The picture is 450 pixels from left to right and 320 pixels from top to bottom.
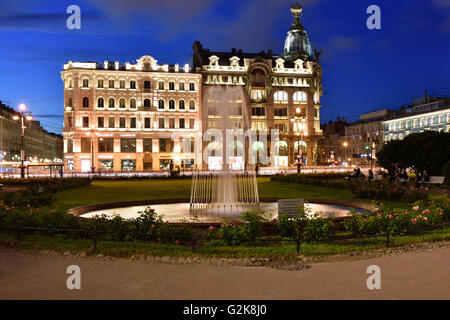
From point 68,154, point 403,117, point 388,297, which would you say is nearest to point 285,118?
point 403,117

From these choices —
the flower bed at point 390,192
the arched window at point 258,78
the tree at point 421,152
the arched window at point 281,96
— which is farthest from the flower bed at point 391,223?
the arched window at point 281,96

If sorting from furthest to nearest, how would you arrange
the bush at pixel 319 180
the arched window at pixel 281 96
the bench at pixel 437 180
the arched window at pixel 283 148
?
the arched window at pixel 281 96 < the arched window at pixel 283 148 < the bush at pixel 319 180 < the bench at pixel 437 180

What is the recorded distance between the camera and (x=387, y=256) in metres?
9.52

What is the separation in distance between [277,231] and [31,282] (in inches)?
265

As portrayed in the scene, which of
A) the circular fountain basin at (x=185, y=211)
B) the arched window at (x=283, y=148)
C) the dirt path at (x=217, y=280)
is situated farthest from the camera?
the arched window at (x=283, y=148)

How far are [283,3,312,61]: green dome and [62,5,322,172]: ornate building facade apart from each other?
16.0 feet

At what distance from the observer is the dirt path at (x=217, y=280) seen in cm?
670

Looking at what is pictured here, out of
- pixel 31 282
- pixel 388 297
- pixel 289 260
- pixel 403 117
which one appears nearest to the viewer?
pixel 388 297

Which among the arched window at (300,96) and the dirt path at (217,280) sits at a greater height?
the arched window at (300,96)

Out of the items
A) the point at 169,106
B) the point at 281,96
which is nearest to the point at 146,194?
the point at 169,106

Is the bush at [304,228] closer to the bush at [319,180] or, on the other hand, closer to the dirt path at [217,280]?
the dirt path at [217,280]

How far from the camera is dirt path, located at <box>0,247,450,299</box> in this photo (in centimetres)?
670

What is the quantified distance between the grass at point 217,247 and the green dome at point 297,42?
78.7m
